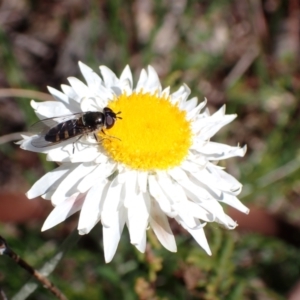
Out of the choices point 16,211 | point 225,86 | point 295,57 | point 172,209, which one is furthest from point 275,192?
point 172,209

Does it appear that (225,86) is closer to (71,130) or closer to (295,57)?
(295,57)

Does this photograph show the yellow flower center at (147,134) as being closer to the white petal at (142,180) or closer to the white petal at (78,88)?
the white petal at (142,180)

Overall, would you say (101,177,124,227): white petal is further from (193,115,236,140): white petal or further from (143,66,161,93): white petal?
(143,66,161,93): white petal

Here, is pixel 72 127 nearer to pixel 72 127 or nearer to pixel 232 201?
pixel 72 127

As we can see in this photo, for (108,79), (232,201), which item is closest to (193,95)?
(108,79)

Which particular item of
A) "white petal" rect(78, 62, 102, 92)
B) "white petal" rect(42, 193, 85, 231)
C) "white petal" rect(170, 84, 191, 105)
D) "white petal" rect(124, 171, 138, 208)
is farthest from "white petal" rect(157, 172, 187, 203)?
"white petal" rect(78, 62, 102, 92)

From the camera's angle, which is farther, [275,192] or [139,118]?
[275,192]
